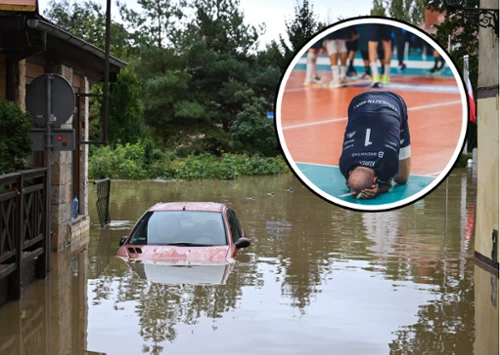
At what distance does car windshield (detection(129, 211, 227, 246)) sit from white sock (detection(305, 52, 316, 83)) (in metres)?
10.6

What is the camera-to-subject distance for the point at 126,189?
32719mm

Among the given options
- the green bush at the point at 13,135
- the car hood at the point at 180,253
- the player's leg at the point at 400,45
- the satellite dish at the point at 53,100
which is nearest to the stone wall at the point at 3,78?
the satellite dish at the point at 53,100

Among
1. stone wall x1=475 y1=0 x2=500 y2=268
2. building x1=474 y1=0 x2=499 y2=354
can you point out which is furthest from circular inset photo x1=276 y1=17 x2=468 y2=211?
stone wall x1=475 y1=0 x2=500 y2=268

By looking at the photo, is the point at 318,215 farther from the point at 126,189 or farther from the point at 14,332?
the point at 14,332

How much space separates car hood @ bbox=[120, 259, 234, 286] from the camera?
37.4 ft

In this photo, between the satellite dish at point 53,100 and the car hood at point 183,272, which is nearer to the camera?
the car hood at point 183,272

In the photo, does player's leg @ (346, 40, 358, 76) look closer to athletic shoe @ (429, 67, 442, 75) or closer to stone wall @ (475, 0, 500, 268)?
athletic shoe @ (429, 67, 442, 75)

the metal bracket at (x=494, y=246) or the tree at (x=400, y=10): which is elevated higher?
the tree at (x=400, y=10)

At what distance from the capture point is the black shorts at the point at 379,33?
5.85 feet

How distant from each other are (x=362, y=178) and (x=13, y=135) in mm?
9826

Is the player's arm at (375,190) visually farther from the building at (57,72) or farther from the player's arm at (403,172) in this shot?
the building at (57,72)

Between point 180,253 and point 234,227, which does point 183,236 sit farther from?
point 234,227

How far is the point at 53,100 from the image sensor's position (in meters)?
12.7

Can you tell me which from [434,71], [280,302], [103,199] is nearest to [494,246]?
[280,302]
